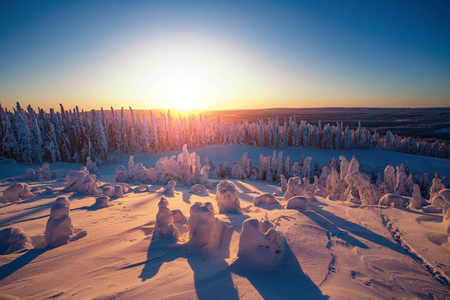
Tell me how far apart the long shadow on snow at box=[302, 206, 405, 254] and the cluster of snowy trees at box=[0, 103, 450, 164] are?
23.9m

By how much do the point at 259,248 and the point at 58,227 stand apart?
367 cm

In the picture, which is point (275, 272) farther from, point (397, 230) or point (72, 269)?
point (397, 230)

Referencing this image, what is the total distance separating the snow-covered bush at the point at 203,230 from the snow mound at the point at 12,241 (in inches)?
114

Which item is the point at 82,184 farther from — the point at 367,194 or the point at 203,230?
the point at 367,194

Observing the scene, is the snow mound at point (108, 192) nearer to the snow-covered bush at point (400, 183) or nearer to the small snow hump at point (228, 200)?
the small snow hump at point (228, 200)

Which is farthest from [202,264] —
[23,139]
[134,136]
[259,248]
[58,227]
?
[134,136]

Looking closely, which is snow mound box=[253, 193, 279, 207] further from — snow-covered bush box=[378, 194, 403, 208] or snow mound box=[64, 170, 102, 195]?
snow mound box=[64, 170, 102, 195]

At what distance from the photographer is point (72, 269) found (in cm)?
301

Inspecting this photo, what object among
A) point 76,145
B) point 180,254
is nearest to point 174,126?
point 76,145

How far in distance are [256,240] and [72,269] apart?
2.80m

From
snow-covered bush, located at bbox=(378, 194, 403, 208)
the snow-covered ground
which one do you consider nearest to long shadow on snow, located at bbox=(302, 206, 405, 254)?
the snow-covered ground

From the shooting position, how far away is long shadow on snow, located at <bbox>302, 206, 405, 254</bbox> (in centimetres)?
407

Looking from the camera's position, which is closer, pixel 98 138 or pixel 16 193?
pixel 16 193

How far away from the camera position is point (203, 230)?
3652 mm
